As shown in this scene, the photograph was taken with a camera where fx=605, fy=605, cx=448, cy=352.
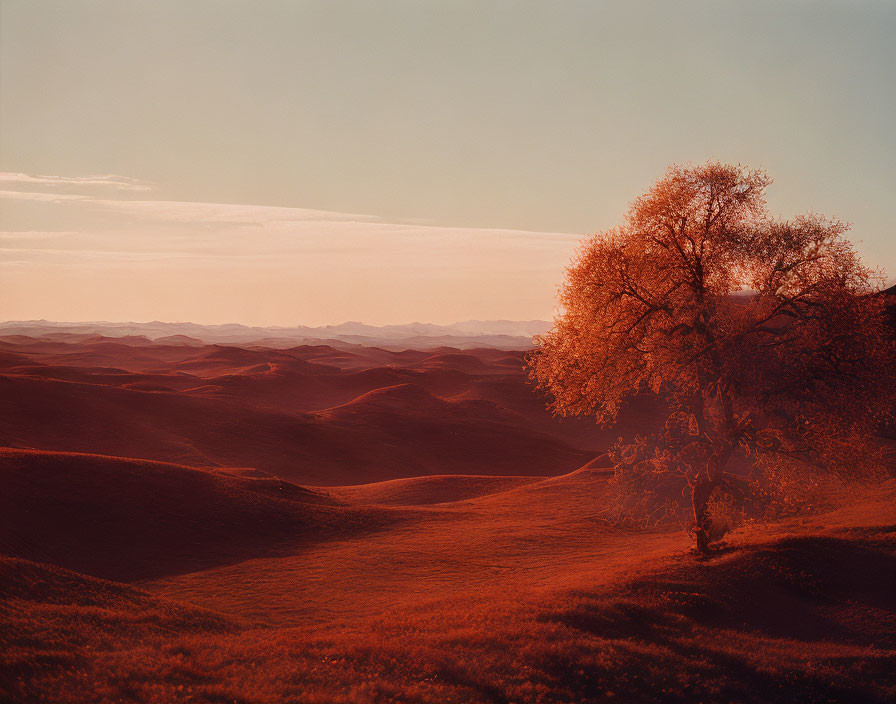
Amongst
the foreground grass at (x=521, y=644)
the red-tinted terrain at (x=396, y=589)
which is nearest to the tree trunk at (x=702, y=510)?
the red-tinted terrain at (x=396, y=589)

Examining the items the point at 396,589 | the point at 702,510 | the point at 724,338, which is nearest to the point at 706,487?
the point at 702,510

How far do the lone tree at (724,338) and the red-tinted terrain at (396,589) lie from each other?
135 inches

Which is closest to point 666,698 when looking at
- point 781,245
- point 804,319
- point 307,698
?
point 307,698

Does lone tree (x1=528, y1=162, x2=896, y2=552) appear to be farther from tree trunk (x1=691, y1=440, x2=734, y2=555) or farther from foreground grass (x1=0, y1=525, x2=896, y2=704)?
foreground grass (x1=0, y1=525, x2=896, y2=704)

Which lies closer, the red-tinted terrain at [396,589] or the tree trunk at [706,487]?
the red-tinted terrain at [396,589]

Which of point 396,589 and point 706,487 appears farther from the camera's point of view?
Result: point 396,589

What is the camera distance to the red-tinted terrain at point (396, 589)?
11906 mm

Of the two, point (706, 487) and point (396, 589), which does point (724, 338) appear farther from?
point (396, 589)

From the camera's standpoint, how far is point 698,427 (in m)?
20.7

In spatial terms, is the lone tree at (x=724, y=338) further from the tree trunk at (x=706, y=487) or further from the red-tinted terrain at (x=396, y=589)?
the red-tinted terrain at (x=396, y=589)

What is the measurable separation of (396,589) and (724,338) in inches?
575

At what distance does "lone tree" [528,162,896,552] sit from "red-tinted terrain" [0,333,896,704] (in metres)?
3.42

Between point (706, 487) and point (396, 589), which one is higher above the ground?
point (706, 487)

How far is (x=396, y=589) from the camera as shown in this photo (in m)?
22.7
